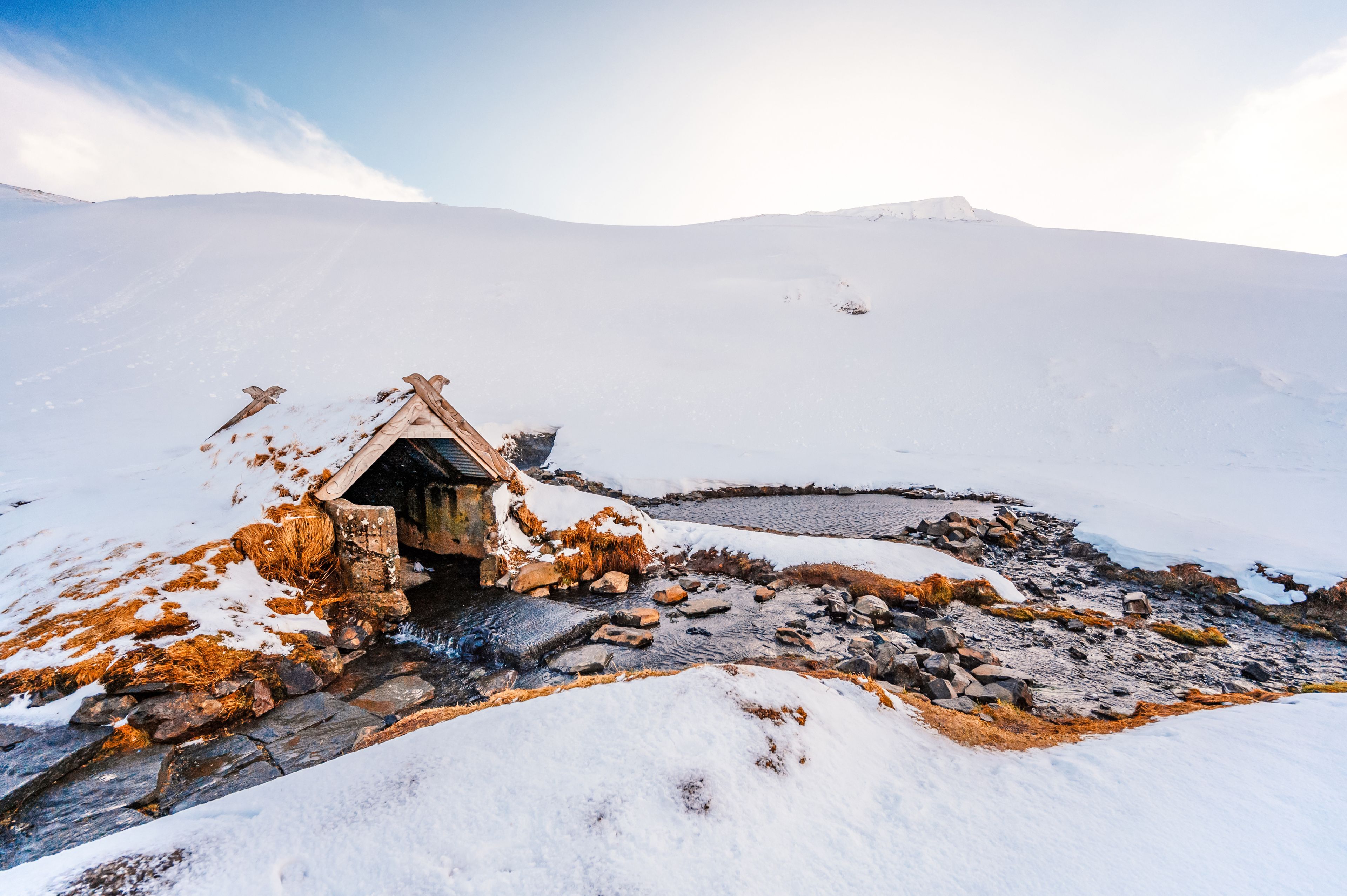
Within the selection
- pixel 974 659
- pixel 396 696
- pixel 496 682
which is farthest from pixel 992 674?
pixel 396 696

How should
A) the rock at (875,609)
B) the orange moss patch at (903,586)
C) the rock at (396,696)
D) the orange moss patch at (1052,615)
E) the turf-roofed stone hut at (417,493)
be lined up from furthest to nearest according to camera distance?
the orange moss patch at (903,586), the orange moss patch at (1052,615), the rock at (875,609), the turf-roofed stone hut at (417,493), the rock at (396,696)

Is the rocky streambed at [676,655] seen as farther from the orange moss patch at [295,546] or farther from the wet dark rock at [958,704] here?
the orange moss patch at [295,546]

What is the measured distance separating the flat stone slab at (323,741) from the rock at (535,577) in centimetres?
379

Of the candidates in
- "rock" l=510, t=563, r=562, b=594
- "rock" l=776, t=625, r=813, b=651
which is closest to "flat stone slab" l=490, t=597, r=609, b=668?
"rock" l=510, t=563, r=562, b=594

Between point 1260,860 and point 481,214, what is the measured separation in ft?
195

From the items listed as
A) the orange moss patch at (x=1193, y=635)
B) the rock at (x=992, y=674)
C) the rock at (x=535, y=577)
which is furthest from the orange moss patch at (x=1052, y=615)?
the rock at (x=535, y=577)

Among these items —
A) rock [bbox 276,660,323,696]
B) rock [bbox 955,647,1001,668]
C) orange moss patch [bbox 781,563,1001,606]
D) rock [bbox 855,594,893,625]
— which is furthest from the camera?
orange moss patch [bbox 781,563,1001,606]

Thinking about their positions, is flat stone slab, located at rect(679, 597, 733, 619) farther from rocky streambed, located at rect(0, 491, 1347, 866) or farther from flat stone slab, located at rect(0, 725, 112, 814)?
flat stone slab, located at rect(0, 725, 112, 814)

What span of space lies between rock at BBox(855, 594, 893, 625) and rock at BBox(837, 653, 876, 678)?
2.22 metres

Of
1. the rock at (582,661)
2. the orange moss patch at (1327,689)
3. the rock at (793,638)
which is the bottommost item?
the rock at (793,638)

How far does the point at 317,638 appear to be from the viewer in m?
6.45

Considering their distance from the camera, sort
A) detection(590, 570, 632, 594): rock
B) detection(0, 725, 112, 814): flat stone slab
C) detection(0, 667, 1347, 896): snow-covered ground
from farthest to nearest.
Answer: detection(590, 570, 632, 594): rock < detection(0, 725, 112, 814): flat stone slab < detection(0, 667, 1347, 896): snow-covered ground

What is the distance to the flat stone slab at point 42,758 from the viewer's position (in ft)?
12.6

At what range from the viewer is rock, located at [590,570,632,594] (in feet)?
31.3
